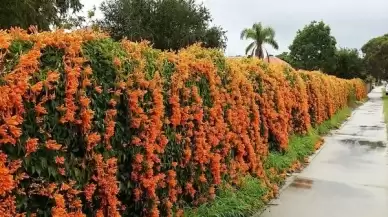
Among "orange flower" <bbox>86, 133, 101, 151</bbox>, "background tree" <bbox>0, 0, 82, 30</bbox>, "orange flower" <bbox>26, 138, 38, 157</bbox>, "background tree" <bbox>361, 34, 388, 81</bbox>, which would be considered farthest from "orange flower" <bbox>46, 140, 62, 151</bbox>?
"background tree" <bbox>361, 34, 388, 81</bbox>

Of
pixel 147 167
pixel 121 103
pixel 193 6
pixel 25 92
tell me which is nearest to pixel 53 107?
pixel 25 92

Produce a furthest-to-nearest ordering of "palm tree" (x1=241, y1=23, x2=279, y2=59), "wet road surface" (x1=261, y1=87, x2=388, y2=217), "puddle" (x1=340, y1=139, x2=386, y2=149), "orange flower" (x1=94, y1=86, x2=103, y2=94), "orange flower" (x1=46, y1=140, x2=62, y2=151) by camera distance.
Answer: "palm tree" (x1=241, y1=23, x2=279, y2=59), "puddle" (x1=340, y1=139, x2=386, y2=149), "wet road surface" (x1=261, y1=87, x2=388, y2=217), "orange flower" (x1=94, y1=86, x2=103, y2=94), "orange flower" (x1=46, y1=140, x2=62, y2=151)

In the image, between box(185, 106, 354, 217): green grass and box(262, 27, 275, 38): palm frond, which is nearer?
box(185, 106, 354, 217): green grass

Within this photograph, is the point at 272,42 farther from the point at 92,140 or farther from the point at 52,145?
the point at 52,145

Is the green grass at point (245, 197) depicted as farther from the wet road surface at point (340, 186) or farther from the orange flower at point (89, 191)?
the orange flower at point (89, 191)

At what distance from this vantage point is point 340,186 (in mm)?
7672

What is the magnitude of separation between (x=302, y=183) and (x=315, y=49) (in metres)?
49.2

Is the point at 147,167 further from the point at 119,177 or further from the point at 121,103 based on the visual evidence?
the point at 121,103

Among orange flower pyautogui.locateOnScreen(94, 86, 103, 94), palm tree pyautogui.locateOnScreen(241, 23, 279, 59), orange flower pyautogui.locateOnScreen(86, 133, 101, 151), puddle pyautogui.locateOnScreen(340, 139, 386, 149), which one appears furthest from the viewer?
palm tree pyautogui.locateOnScreen(241, 23, 279, 59)

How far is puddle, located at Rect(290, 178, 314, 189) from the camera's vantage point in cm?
759

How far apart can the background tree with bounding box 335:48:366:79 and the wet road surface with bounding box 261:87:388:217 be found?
45.1 m

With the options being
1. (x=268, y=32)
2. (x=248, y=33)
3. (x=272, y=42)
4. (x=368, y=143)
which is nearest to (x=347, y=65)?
(x=272, y=42)

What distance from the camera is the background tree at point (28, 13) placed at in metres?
16.7

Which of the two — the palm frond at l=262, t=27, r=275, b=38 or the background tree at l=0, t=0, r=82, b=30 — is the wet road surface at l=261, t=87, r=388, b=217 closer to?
the background tree at l=0, t=0, r=82, b=30
